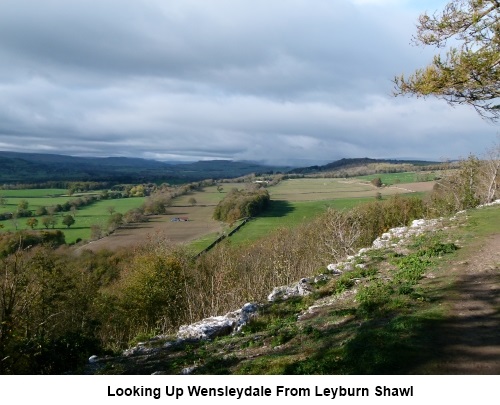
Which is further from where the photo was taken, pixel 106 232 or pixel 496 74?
pixel 106 232

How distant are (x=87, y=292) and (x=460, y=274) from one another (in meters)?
25.9

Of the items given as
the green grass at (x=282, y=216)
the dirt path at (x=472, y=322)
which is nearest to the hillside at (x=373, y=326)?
the dirt path at (x=472, y=322)

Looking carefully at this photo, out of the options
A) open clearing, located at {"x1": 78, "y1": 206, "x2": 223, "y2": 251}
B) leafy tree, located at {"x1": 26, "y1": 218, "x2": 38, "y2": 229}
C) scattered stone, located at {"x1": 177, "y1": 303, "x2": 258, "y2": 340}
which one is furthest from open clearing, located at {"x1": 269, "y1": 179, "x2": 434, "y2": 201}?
scattered stone, located at {"x1": 177, "y1": 303, "x2": 258, "y2": 340}

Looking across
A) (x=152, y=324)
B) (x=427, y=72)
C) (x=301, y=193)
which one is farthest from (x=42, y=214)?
(x=427, y=72)

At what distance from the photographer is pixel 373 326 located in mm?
8078

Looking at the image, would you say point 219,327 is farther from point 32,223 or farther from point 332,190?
point 332,190

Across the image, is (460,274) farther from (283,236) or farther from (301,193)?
(301,193)

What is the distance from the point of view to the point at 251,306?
40.0 ft

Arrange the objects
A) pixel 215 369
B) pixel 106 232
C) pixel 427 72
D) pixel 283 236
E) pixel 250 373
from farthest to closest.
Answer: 1. pixel 106 232
2. pixel 283 236
3. pixel 427 72
4. pixel 215 369
5. pixel 250 373

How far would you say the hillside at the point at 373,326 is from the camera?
6.60 metres

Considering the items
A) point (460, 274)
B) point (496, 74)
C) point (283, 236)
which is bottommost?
point (283, 236)

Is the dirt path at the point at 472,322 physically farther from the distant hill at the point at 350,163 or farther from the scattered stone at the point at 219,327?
the distant hill at the point at 350,163

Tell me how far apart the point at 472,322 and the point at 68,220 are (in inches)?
2181

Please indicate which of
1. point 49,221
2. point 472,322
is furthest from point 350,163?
point 472,322
